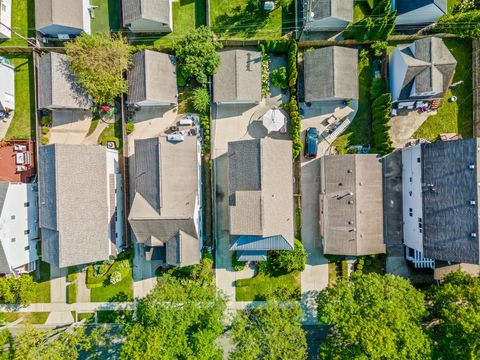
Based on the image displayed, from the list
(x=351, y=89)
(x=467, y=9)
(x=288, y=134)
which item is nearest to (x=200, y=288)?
(x=288, y=134)

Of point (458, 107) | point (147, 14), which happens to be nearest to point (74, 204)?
point (147, 14)

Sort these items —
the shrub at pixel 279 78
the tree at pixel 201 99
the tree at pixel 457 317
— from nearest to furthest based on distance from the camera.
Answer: the tree at pixel 457 317 < the tree at pixel 201 99 < the shrub at pixel 279 78

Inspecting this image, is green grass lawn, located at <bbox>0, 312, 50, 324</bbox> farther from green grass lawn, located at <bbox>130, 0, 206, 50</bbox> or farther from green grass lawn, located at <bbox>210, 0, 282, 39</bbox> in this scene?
green grass lawn, located at <bbox>210, 0, 282, 39</bbox>

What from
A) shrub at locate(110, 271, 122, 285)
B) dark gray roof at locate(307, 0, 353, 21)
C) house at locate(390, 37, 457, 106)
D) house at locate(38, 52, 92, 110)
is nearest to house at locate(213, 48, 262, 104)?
dark gray roof at locate(307, 0, 353, 21)

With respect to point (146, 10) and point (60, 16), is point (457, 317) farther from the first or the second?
point (60, 16)

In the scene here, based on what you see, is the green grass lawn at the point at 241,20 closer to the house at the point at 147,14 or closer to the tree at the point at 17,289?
the house at the point at 147,14

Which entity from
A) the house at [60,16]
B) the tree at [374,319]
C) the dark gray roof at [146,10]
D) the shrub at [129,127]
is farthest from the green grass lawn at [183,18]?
the tree at [374,319]

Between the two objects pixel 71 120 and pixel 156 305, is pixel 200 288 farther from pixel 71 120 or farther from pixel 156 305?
pixel 71 120
